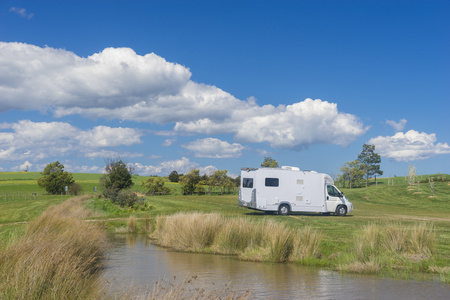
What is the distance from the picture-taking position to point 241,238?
1680cm

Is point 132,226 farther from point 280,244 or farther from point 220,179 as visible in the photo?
point 220,179

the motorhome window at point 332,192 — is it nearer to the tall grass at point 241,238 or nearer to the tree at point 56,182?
the tall grass at point 241,238

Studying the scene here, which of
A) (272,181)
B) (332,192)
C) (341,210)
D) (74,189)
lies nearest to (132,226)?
(272,181)

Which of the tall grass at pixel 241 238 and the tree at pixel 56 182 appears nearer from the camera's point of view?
the tall grass at pixel 241 238

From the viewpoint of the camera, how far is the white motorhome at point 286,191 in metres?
30.7

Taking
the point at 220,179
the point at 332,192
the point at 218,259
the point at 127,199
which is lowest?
the point at 218,259

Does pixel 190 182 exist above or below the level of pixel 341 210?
above

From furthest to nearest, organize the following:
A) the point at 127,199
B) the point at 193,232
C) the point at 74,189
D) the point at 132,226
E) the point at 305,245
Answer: the point at 74,189 → the point at 127,199 → the point at 132,226 → the point at 193,232 → the point at 305,245

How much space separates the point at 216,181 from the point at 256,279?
74.1 metres

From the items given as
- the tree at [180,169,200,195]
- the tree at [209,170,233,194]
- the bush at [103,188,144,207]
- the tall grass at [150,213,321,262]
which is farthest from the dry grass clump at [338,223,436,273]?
the tree at [209,170,233,194]

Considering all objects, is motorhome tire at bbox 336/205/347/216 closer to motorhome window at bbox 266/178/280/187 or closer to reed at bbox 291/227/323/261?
motorhome window at bbox 266/178/280/187

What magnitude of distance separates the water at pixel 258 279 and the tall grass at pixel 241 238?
0.65 meters

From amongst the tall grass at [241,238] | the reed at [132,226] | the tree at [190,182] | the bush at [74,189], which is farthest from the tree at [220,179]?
the tall grass at [241,238]

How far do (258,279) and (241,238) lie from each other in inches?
185
